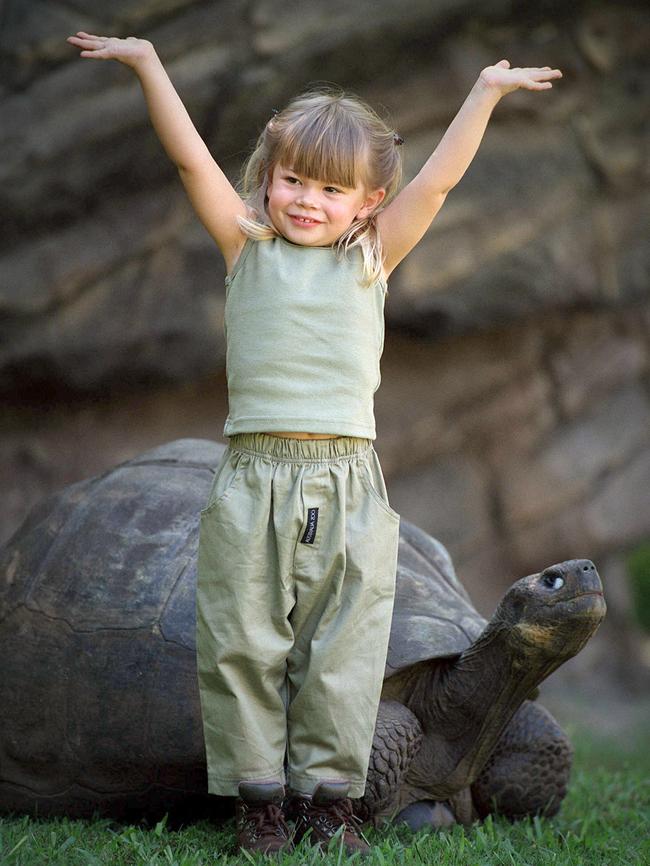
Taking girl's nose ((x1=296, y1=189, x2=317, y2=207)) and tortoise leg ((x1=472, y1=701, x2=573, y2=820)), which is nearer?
girl's nose ((x1=296, y1=189, x2=317, y2=207))

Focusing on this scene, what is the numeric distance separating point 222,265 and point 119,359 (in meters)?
0.72

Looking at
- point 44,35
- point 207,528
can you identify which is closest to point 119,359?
point 44,35

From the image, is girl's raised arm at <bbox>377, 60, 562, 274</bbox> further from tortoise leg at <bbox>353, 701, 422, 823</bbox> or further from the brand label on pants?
tortoise leg at <bbox>353, 701, 422, 823</bbox>

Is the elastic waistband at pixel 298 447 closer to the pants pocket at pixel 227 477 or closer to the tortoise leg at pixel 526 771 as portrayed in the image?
the pants pocket at pixel 227 477

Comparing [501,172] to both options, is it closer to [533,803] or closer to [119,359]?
[119,359]

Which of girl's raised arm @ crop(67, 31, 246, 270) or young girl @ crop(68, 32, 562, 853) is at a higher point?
girl's raised arm @ crop(67, 31, 246, 270)

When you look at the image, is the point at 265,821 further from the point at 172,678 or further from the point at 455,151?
the point at 455,151

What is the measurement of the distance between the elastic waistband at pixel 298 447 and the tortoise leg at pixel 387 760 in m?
0.88

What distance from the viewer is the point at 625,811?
3.69 meters

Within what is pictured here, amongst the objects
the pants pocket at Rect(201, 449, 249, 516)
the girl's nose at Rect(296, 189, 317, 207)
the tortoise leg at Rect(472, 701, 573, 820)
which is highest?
the girl's nose at Rect(296, 189, 317, 207)

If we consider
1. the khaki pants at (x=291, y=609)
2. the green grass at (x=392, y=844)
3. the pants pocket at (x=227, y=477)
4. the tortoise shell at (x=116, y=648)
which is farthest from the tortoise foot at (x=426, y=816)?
the pants pocket at (x=227, y=477)

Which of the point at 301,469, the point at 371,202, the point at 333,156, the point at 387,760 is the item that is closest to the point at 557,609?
the point at 387,760

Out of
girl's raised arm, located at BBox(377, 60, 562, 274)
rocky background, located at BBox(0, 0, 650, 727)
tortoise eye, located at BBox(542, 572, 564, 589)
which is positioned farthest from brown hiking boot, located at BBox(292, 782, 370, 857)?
rocky background, located at BBox(0, 0, 650, 727)

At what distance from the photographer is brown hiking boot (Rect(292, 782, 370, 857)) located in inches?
103
